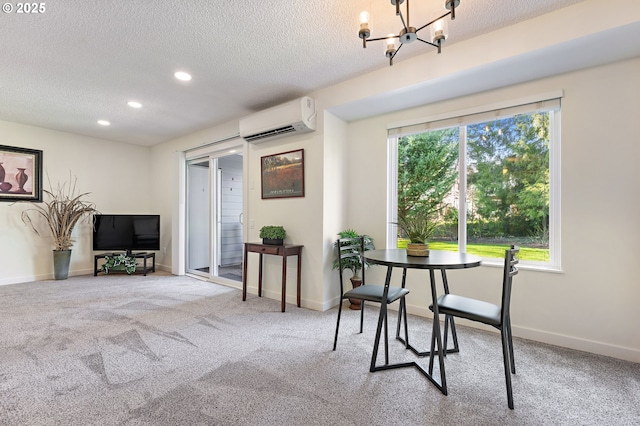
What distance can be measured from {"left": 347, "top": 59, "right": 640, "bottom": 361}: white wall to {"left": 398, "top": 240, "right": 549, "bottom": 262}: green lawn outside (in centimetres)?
17

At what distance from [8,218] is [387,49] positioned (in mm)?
6056

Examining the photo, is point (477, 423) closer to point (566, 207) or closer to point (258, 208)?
point (566, 207)

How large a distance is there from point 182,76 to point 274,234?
77.6 inches

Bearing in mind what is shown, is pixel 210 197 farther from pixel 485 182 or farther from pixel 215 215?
pixel 485 182

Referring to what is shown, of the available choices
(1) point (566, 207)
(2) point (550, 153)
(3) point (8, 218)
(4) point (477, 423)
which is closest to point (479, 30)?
(2) point (550, 153)

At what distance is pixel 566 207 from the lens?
8.36ft

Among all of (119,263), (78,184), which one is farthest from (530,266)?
(78,184)

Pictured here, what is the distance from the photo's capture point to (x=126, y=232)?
5.46 m

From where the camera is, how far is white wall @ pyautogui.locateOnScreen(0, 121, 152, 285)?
15.3 ft

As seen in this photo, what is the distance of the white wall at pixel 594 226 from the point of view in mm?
2309

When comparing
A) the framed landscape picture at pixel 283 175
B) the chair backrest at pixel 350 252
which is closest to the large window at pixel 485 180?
the chair backrest at pixel 350 252

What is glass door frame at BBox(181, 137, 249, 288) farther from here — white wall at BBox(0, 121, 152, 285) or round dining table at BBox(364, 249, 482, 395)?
round dining table at BBox(364, 249, 482, 395)

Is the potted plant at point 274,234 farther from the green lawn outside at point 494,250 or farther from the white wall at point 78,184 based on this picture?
the white wall at point 78,184

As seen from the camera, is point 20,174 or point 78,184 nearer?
point 20,174
